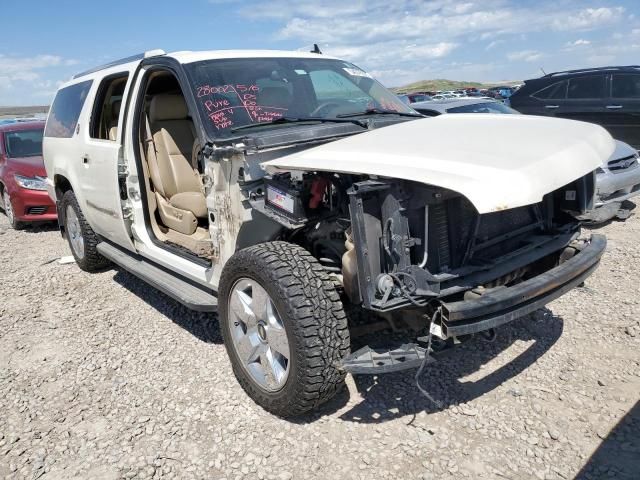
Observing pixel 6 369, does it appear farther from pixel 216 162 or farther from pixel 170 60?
pixel 170 60

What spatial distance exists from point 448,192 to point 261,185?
44.1 inches

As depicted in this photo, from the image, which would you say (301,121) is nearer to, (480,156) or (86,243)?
(480,156)

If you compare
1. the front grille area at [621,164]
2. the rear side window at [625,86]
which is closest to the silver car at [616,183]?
the front grille area at [621,164]

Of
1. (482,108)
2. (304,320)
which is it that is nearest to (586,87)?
(482,108)

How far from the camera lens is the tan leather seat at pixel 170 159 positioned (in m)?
4.52

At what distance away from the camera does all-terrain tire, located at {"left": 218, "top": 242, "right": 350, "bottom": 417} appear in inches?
102

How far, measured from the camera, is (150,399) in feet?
10.7

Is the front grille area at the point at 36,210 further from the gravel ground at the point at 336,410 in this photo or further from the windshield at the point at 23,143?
the gravel ground at the point at 336,410

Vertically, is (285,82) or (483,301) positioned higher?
(285,82)

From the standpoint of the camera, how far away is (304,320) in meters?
Result: 2.58

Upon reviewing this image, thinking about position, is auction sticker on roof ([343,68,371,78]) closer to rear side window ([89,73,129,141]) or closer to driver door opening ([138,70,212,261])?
driver door opening ([138,70,212,261])

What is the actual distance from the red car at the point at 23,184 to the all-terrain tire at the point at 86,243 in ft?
7.69

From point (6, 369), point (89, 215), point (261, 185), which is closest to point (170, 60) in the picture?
point (261, 185)

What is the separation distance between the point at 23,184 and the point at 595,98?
9.35 meters
